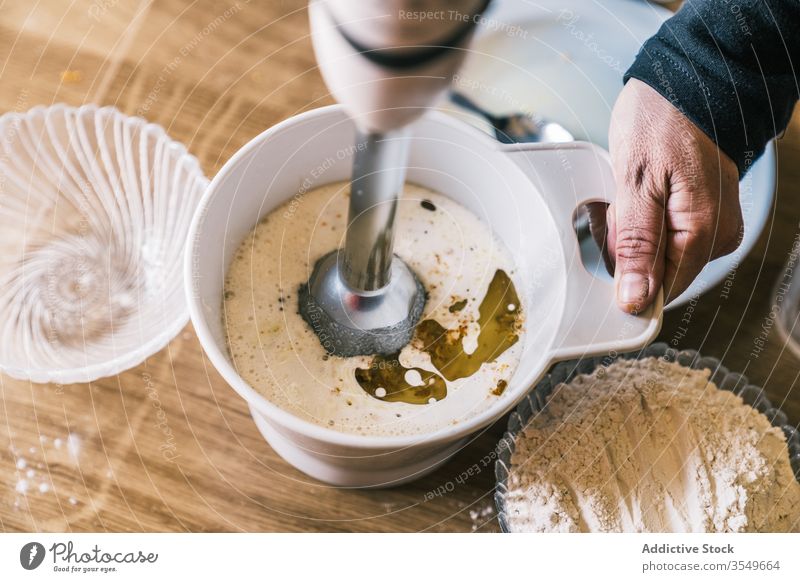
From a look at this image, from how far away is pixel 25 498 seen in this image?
302 mm

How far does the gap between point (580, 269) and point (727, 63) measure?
11 cm

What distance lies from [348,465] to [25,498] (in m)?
0.14

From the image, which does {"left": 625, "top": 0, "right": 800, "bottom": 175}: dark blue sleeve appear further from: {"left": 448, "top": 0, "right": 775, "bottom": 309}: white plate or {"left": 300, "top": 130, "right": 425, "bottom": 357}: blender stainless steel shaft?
{"left": 300, "top": 130, "right": 425, "bottom": 357}: blender stainless steel shaft

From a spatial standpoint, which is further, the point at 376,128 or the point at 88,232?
the point at 88,232

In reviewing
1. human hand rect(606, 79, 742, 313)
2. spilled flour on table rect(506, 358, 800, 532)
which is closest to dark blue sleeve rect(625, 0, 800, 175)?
human hand rect(606, 79, 742, 313)

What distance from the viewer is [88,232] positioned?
34cm

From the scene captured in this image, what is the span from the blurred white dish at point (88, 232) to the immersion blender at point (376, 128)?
8cm

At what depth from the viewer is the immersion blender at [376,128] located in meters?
0.19

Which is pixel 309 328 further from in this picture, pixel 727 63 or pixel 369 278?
pixel 727 63

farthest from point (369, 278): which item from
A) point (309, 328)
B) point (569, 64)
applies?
point (569, 64)
